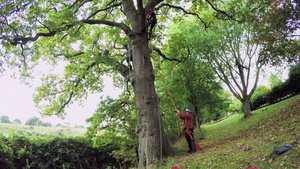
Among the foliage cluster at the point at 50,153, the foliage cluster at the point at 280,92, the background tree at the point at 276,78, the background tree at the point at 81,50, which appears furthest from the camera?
the foliage cluster at the point at 280,92

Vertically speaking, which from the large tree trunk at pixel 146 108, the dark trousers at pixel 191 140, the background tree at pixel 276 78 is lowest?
the dark trousers at pixel 191 140

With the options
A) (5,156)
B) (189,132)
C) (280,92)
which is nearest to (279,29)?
(189,132)

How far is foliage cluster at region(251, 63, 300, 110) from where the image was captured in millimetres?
17984

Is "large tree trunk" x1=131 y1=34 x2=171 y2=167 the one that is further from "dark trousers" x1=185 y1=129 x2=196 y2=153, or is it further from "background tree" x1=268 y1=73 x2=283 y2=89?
"background tree" x1=268 y1=73 x2=283 y2=89

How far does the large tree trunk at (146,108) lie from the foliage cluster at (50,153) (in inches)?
145

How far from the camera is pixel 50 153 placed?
8.90 meters

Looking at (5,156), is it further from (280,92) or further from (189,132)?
(280,92)

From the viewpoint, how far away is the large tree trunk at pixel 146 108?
19.1 feet

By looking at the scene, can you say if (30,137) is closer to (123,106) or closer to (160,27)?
(123,106)

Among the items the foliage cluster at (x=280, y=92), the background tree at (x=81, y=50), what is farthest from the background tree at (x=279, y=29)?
the foliage cluster at (x=280, y=92)

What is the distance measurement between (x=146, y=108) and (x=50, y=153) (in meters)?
5.74

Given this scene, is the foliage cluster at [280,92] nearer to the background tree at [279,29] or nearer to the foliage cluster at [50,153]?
the background tree at [279,29]

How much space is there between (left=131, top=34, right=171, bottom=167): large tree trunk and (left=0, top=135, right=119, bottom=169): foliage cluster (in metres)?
3.70

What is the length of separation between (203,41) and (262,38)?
7.87 m
